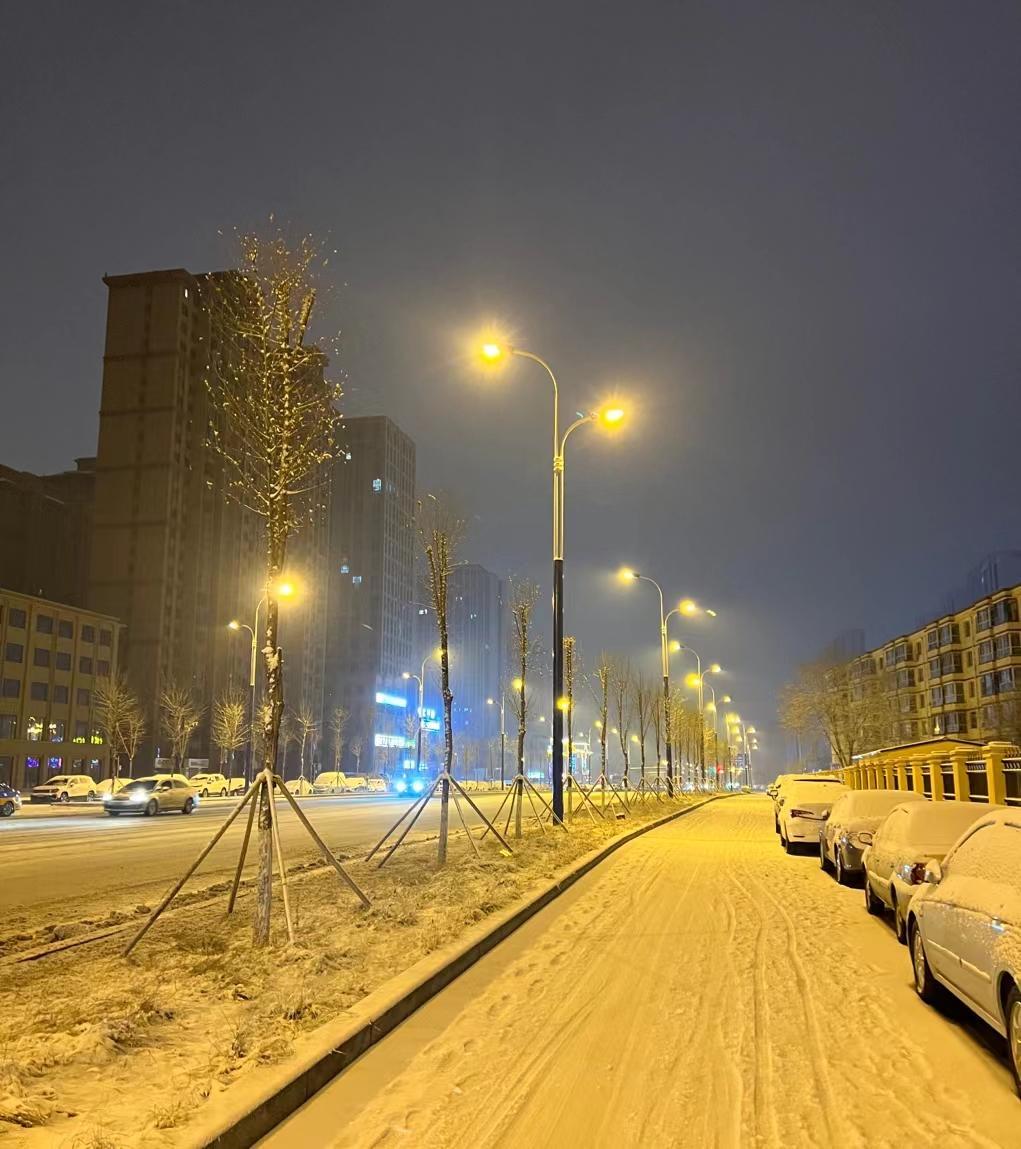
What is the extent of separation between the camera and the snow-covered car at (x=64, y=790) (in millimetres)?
53531

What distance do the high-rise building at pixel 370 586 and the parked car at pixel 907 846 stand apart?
14165 cm

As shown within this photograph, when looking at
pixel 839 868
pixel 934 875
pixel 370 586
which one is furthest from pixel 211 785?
pixel 370 586

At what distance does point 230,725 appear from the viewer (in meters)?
76.1

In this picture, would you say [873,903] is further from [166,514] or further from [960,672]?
[166,514]

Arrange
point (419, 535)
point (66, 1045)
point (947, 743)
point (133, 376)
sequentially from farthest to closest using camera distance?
point (133, 376) < point (947, 743) < point (419, 535) < point (66, 1045)

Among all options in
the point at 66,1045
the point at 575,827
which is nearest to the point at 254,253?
the point at 66,1045

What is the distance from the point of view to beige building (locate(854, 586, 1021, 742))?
251 feet

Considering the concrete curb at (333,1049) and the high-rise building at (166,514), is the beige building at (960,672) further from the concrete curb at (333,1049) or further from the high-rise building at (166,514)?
the high-rise building at (166,514)

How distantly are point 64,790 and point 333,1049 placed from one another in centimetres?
5647

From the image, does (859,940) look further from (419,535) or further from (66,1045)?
(419,535)

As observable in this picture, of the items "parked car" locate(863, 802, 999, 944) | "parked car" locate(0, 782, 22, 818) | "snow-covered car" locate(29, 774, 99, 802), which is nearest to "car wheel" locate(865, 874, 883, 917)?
"parked car" locate(863, 802, 999, 944)

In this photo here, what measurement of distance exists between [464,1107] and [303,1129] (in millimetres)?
854

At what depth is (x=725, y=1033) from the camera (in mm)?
6629

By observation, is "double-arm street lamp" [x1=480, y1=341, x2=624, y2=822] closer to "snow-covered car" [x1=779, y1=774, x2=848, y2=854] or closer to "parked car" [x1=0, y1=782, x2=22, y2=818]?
"snow-covered car" [x1=779, y1=774, x2=848, y2=854]
